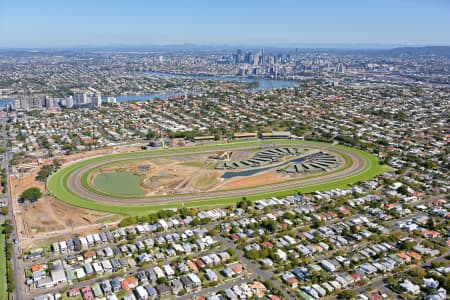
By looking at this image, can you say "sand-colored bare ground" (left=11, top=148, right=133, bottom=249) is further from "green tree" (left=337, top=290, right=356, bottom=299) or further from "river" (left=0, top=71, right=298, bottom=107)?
"river" (left=0, top=71, right=298, bottom=107)

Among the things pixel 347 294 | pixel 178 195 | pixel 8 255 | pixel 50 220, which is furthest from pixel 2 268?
pixel 347 294

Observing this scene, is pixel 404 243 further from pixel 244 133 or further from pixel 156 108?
pixel 156 108

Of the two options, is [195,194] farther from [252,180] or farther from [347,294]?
[347,294]

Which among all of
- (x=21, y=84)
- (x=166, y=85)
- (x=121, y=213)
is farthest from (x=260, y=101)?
(x=21, y=84)

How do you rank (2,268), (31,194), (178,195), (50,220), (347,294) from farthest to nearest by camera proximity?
(178,195) < (31,194) < (50,220) < (2,268) < (347,294)

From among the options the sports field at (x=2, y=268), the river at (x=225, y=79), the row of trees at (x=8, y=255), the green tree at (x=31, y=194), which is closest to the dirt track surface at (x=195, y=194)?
the green tree at (x=31, y=194)

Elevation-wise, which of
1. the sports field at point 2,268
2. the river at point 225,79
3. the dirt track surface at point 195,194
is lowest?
the sports field at point 2,268

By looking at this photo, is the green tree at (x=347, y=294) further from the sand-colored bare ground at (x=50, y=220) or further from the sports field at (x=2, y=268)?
the sports field at (x=2, y=268)

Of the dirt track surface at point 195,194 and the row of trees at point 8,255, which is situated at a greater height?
the dirt track surface at point 195,194

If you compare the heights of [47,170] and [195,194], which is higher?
[47,170]

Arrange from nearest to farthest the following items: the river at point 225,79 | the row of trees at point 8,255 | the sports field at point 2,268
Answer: the sports field at point 2,268 < the row of trees at point 8,255 < the river at point 225,79
